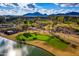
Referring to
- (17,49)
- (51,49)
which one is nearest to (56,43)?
(51,49)

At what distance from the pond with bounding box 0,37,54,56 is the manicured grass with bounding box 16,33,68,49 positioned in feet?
0.19

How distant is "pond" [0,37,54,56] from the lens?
1.36 meters

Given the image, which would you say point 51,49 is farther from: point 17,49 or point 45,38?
point 17,49

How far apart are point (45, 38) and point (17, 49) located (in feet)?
0.74

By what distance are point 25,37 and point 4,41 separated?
159mm

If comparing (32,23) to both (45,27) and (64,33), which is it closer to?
(45,27)

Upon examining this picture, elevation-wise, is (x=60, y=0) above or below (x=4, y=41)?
above

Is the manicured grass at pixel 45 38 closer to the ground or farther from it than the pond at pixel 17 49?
farther from it

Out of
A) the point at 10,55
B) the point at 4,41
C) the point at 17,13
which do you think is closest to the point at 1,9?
the point at 17,13

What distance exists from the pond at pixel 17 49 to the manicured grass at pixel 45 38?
0.06 m

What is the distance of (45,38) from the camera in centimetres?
137

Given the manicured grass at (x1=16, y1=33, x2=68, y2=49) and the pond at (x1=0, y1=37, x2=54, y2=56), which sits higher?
the manicured grass at (x1=16, y1=33, x2=68, y2=49)

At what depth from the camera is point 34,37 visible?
1376mm

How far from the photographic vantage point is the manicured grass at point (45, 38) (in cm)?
137
